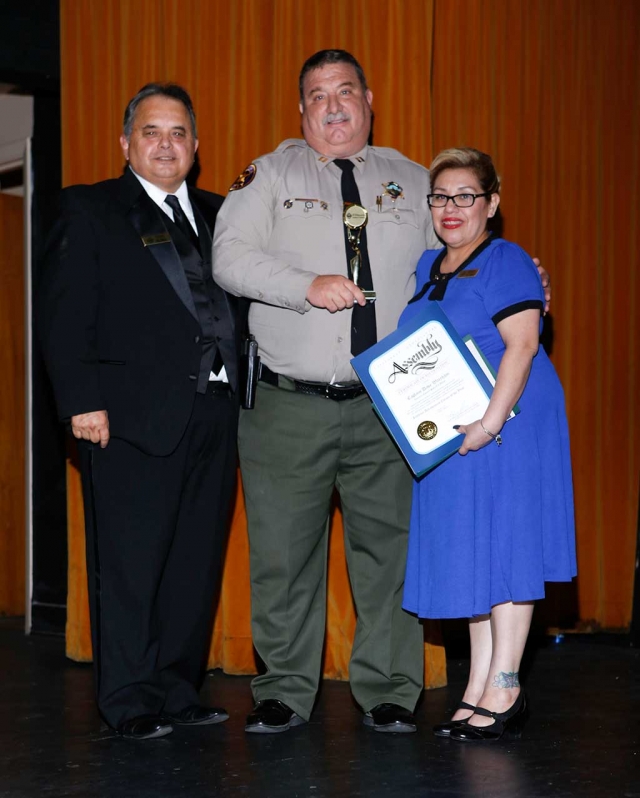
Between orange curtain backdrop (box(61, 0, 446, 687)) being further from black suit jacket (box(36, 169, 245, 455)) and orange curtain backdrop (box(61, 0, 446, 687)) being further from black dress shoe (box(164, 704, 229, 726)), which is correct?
black suit jacket (box(36, 169, 245, 455))

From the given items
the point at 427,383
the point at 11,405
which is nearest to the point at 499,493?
the point at 427,383

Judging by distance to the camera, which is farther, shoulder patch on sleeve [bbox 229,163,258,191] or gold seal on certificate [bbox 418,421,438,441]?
shoulder patch on sleeve [bbox 229,163,258,191]

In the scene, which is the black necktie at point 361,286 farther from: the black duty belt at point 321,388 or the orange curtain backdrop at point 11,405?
the orange curtain backdrop at point 11,405

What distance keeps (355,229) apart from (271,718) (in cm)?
129

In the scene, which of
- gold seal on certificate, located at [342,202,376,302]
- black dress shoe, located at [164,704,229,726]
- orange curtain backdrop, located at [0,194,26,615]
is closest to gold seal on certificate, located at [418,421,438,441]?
gold seal on certificate, located at [342,202,376,302]

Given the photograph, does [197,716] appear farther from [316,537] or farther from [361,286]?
[361,286]

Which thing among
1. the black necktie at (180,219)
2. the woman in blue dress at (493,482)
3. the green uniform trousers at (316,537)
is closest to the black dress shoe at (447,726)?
the woman in blue dress at (493,482)

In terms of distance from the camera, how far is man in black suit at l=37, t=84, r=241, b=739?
2.59 meters

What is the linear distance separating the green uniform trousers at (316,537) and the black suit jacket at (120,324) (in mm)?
233

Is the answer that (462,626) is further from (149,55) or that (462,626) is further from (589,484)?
(149,55)

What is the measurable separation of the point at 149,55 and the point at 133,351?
1.38 m

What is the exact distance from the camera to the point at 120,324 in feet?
8.64

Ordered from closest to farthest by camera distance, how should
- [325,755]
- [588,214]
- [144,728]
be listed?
[325,755] < [144,728] < [588,214]

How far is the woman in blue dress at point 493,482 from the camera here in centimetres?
246
